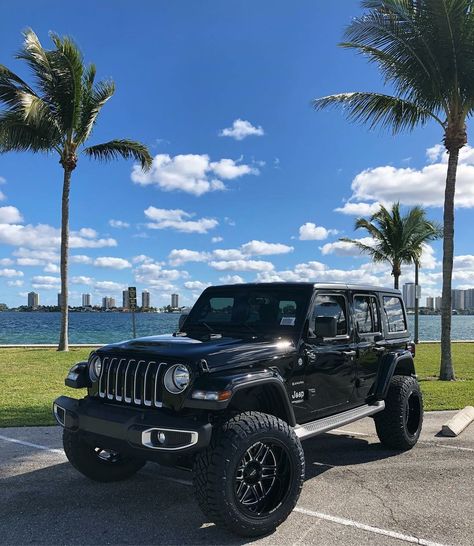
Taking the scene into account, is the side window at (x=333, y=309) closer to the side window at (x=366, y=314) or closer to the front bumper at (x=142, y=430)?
the side window at (x=366, y=314)

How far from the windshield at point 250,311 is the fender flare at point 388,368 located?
1535 millimetres

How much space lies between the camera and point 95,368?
4.51 m

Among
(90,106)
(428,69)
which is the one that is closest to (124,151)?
(90,106)

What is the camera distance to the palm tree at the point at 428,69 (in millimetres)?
11672

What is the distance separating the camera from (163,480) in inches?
194

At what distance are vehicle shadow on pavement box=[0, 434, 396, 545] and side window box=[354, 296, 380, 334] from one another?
1.40 meters

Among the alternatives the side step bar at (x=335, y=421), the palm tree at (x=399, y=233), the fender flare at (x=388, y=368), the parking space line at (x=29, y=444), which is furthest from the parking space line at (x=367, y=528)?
the palm tree at (x=399, y=233)

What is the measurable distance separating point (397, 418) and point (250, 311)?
211 centimetres

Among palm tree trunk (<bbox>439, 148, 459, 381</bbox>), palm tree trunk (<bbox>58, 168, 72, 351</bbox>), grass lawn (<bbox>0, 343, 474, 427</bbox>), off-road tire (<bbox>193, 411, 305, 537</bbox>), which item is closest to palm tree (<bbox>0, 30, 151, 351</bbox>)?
palm tree trunk (<bbox>58, 168, 72, 351</bbox>)

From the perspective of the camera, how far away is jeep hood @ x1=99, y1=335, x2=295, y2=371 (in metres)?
3.97

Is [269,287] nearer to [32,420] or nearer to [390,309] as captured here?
[390,309]

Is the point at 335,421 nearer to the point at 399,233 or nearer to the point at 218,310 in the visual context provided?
the point at 218,310

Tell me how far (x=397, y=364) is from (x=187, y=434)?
11.2 ft

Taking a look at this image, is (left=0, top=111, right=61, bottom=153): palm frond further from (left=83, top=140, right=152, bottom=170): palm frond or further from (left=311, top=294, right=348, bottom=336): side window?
(left=311, top=294, right=348, bottom=336): side window
